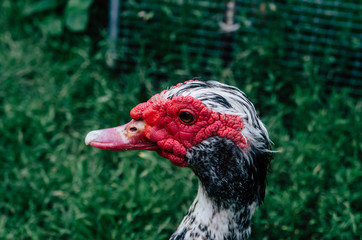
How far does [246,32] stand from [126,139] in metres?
2.30

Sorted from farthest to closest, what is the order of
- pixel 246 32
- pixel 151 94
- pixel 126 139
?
pixel 246 32 < pixel 151 94 < pixel 126 139

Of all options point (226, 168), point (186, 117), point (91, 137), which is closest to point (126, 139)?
point (91, 137)

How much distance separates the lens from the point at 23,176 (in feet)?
9.58

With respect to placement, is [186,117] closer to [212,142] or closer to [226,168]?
[212,142]

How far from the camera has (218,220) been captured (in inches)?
69.3

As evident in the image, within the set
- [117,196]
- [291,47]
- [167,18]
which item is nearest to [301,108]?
[291,47]

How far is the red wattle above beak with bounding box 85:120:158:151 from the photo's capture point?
174cm

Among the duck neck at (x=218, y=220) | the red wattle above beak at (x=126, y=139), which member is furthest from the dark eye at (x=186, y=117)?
the duck neck at (x=218, y=220)

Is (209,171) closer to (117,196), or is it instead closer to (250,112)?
(250,112)

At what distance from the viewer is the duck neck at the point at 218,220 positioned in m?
1.75

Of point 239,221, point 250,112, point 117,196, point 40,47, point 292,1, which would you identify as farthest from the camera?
point 40,47

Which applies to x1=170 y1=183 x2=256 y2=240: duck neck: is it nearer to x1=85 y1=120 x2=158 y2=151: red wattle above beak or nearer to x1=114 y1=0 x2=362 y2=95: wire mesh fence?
x1=85 y1=120 x2=158 y2=151: red wattle above beak

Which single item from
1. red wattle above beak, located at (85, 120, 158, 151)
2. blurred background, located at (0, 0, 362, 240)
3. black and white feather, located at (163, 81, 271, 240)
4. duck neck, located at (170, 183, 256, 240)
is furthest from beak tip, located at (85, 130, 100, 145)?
blurred background, located at (0, 0, 362, 240)

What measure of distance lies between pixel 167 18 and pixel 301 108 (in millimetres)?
1375
